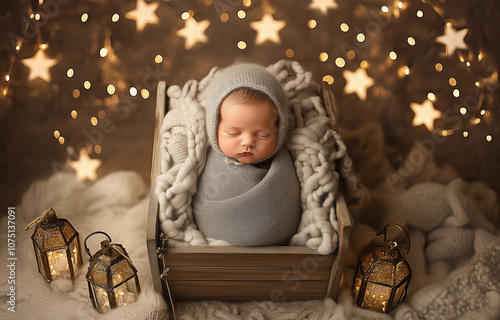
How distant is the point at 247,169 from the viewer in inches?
43.6

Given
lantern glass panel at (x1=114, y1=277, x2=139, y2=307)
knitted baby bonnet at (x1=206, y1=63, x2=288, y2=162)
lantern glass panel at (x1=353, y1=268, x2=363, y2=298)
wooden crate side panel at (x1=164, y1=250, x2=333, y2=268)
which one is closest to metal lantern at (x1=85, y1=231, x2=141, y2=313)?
lantern glass panel at (x1=114, y1=277, x2=139, y2=307)

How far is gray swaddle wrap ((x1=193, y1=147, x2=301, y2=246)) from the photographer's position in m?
1.06

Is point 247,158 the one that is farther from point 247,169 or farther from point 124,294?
point 124,294

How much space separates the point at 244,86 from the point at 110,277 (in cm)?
49

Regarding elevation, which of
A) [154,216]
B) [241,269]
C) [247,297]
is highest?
[154,216]

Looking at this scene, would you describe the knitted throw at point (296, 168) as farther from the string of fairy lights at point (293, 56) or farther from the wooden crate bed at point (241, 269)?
the string of fairy lights at point (293, 56)

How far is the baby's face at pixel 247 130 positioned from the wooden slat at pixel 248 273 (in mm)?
239

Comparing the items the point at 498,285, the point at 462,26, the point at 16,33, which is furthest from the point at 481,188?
the point at 16,33

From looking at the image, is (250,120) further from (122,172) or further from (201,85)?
(122,172)

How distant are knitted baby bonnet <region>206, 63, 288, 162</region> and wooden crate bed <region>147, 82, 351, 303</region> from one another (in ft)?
0.58

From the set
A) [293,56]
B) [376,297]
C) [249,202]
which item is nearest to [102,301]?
[249,202]

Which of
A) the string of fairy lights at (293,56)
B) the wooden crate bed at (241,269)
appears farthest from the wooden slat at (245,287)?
the string of fairy lights at (293,56)

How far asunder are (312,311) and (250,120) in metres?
0.47

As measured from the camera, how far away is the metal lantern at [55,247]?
3.71 ft
